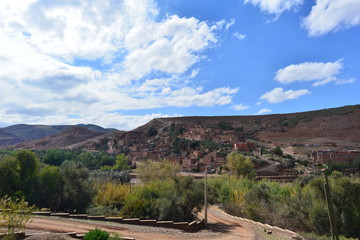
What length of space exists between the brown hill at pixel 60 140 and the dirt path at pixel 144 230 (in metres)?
95.5

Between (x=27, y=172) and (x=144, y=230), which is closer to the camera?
(x=144, y=230)

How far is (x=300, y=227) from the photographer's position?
1197cm

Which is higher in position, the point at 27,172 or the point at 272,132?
the point at 272,132

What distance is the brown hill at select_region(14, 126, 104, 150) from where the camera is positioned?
333 ft

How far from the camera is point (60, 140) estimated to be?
110 metres

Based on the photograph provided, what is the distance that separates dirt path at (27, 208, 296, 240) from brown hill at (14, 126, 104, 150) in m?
95.5

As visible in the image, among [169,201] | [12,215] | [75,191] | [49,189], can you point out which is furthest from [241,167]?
[12,215]

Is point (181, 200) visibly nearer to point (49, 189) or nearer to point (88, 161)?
point (49, 189)

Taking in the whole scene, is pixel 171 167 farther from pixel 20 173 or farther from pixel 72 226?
pixel 72 226

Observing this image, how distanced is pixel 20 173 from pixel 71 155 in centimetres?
4344

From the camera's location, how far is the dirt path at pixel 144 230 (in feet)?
32.9

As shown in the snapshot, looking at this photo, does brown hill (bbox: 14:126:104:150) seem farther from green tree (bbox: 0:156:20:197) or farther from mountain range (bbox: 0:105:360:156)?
green tree (bbox: 0:156:20:197)

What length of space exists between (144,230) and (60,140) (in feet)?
365

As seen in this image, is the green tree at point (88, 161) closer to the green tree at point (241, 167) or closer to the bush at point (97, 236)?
the green tree at point (241, 167)
